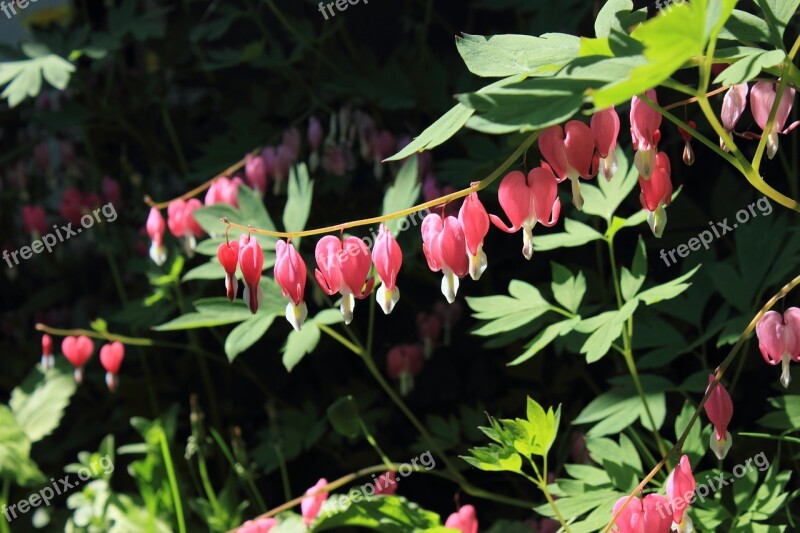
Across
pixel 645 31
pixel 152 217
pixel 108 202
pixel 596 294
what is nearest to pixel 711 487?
pixel 596 294

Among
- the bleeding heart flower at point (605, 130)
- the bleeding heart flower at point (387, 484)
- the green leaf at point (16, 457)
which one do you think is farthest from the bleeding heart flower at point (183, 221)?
the bleeding heart flower at point (605, 130)

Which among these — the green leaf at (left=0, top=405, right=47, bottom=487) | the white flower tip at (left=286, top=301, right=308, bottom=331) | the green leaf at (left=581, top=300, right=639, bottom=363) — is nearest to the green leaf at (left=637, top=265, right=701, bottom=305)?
the green leaf at (left=581, top=300, right=639, bottom=363)

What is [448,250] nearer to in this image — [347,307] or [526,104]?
[347,307]

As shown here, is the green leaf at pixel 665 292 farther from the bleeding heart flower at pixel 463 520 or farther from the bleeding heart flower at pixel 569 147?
the bleeding heart flower at pixel 463 520

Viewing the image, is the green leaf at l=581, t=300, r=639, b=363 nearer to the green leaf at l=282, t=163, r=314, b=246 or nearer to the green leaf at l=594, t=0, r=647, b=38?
the green leaf at l=594, t=0, r=647, b=38

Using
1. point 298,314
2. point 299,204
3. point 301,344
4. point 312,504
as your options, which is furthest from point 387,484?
point 298,314

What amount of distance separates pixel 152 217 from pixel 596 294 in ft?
3.08

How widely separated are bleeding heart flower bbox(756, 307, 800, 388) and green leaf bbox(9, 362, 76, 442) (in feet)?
5.87

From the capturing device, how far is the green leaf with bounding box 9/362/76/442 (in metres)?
2.34

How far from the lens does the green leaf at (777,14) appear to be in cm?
96

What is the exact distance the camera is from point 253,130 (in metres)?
2.50

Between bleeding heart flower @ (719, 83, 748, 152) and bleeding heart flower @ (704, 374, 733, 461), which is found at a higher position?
bleeding heart flower @ (719, 83, 748, 152)

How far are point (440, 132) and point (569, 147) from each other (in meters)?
0.19

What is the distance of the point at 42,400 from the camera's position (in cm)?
241
